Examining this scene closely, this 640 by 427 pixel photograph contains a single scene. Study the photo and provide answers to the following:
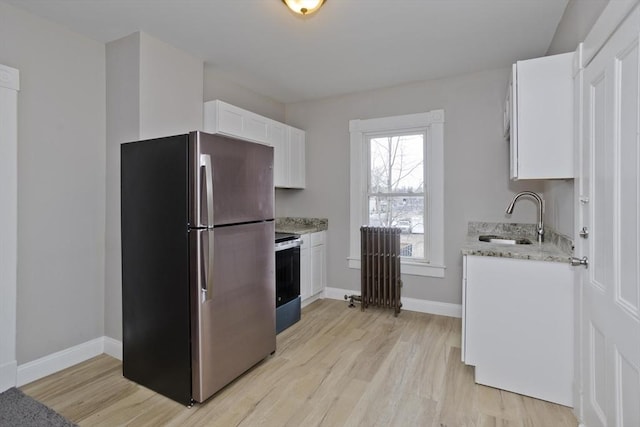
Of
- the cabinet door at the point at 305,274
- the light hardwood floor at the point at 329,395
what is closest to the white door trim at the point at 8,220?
the light hardwood floor at the point at 329,395

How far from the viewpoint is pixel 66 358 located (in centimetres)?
254

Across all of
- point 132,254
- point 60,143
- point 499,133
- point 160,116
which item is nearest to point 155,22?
point 160,116

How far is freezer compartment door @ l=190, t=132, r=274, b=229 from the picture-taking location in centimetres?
197

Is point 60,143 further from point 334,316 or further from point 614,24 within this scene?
point 614,24

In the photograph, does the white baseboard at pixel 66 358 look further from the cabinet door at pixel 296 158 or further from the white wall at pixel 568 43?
the white wall at pixel 568 43

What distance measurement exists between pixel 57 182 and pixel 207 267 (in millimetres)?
1485

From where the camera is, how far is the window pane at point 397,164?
3830 millimetres

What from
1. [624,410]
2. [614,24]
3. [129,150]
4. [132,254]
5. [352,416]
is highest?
[614,24]

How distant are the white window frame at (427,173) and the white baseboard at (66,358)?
266 centimetres

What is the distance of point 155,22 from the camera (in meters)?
2.45

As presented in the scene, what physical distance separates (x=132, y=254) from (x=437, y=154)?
10.0 feet

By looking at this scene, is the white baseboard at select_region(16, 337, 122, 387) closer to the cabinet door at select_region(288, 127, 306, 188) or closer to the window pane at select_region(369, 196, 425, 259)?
the cabinet door at select_region(288, 127, 306, 188)

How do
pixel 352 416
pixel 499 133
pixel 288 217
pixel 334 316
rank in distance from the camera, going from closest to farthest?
1. pixel 352 416
2. pixel 499 133
3. pixel 334 316
4. pixel 288 217

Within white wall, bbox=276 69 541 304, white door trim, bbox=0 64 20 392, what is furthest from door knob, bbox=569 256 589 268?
white door trim, bbox=0 64 20 392
